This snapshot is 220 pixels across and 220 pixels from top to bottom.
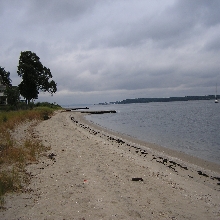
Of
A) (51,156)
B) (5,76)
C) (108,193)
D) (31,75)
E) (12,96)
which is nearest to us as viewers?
(108,193)

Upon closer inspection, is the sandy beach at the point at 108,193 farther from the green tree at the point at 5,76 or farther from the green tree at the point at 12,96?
the green tree at the point at 5,76

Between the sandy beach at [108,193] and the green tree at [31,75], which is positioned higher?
the green tree at [31,75]

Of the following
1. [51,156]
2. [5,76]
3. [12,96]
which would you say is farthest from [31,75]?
[51,156]

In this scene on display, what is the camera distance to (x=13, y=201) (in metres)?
5.67

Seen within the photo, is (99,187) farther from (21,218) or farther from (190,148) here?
(190,148)

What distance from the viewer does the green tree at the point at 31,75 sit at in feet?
198

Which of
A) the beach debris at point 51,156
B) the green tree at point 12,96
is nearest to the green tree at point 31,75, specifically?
the green tree at point 12,96

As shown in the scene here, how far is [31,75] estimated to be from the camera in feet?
197

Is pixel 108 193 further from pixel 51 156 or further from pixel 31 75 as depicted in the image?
pixel 31 75

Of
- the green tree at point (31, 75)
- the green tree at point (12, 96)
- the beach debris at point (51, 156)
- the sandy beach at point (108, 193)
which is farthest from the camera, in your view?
the green tree at point (31, 75)

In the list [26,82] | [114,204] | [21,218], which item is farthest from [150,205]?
[26,82]

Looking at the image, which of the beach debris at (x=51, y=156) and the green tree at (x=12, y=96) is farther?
the green tree at (x=12, y=96)

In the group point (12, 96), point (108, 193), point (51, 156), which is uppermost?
point (12, 96)

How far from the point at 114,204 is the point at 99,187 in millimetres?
1225
